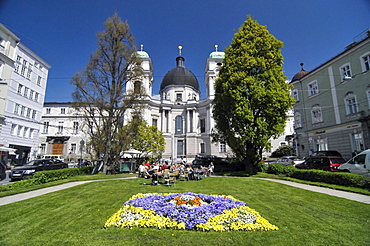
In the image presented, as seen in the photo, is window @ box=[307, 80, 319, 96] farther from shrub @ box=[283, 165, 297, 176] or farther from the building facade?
shrub @ box=[283, 165, 297, 176]

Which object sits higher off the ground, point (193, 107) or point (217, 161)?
point (193, 107)

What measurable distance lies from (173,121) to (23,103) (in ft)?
105

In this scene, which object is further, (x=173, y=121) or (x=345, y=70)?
(x=173, y=121)

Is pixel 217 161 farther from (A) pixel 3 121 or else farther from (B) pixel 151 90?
(B) pixel 151 90

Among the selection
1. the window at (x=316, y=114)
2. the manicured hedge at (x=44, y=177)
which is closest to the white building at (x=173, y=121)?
the window at (x=316, y=114)

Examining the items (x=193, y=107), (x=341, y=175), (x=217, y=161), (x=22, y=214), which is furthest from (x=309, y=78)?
(x=22, y=214)

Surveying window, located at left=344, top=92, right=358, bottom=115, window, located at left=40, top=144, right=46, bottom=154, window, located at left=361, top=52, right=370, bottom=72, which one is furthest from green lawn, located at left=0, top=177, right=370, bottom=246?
window, located at left=40, top=144, right=46, bottom=154

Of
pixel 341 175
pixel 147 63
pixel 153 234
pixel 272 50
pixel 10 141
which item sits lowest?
pixel 153 234

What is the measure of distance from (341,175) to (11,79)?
3760cm

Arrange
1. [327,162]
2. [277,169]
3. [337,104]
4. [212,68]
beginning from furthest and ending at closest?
[212,68] < [337,104] < [277,169] < [327,162]

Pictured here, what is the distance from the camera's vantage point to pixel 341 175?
11.2 meters

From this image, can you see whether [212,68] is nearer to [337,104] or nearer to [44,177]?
[337,104]

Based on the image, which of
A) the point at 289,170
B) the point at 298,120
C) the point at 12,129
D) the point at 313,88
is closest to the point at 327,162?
the point at 289,170

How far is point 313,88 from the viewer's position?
91.2 ft
